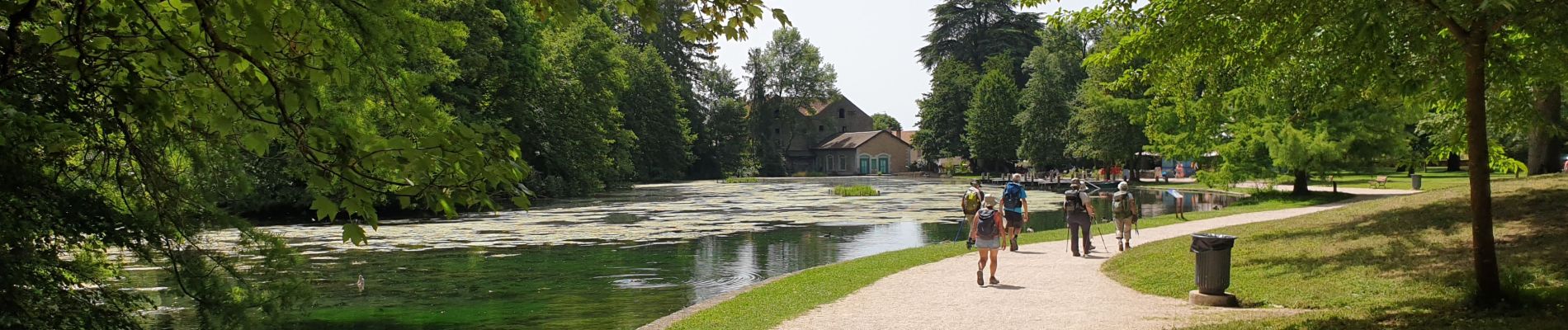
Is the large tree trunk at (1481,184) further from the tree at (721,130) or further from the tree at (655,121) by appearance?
the tree at (721,130)

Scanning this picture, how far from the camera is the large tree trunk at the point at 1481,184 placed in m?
8.67

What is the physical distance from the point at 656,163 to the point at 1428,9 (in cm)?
7056

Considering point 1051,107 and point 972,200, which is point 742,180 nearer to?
point 1051,107

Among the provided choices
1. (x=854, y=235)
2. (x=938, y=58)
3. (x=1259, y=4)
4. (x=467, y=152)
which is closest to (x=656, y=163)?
(x=938, y=58)

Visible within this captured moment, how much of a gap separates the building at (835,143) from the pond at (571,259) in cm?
6051

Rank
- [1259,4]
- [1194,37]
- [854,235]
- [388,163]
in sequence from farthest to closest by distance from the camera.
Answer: [854,235]
[1194,37]
[1259,4]
[388,163]

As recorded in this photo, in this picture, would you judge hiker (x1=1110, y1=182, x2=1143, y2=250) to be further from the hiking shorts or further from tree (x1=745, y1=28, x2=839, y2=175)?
tree (x1=745, y1=28, x2=839, y2=175)

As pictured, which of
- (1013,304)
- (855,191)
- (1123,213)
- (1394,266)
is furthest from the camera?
(855,191)

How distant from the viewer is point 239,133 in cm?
661

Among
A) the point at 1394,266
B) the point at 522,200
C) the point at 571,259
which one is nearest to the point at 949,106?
the point at 571,259

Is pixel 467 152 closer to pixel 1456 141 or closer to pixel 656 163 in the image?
pixel 1456 141

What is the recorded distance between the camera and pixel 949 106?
84438mm

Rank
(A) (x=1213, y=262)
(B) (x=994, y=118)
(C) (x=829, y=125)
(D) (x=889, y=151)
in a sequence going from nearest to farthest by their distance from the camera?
(A) (x=1213, y=262) → (B) (x=994, y=118) → (D) (x=889, y=151) → (C) (x=829, y=125)

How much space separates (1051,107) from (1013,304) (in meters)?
57.1
